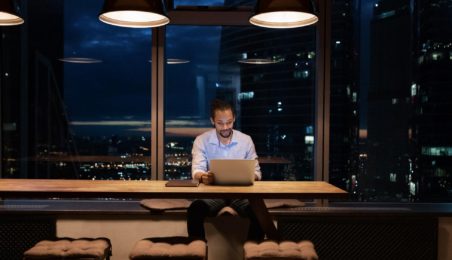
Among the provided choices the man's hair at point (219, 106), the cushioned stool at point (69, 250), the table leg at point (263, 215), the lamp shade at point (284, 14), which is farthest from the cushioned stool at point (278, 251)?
the lamp shade at point (284, 14)

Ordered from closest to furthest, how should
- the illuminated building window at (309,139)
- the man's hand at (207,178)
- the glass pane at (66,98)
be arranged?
1. the man's hand at (207,178)
2. the illuminated building window at (309,139)
3. the glass pane at (66,98)

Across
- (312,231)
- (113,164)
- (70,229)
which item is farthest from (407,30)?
(70,229)

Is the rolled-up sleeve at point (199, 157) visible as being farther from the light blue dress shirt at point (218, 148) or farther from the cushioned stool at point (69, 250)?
Result: the cushioned stool at point (69, 250)

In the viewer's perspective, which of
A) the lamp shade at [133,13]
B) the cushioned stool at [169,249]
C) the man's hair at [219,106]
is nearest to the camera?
the cushioned stool at [169,249]

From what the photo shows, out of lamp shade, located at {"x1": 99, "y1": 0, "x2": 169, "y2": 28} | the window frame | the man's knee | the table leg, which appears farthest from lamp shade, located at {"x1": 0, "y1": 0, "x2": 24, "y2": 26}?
the table leg

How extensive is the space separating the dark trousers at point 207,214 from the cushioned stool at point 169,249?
1.51ft

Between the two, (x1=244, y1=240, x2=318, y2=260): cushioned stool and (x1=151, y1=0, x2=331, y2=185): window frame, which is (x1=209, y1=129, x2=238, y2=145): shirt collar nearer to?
(x1=151, y1=0, x2=331, y2=185): window frame

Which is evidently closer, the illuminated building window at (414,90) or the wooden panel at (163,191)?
the wooden panel at (163,191)

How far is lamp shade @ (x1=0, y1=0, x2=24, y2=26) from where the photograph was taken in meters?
2.64

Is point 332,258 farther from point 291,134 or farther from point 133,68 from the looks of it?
point 133,68

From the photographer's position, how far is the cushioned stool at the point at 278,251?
2250mm

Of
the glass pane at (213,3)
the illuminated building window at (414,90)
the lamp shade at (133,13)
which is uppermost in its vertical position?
the glass pane at (213,3)

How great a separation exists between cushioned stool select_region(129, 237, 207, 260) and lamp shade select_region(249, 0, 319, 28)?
1.28 meters

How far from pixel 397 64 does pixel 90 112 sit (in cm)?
288
